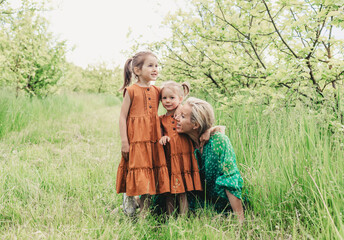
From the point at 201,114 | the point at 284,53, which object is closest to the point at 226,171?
the point at 201,114

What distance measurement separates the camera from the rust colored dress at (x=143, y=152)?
2289 mm

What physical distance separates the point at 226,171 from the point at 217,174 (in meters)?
0.16

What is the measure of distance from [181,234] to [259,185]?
79 cm

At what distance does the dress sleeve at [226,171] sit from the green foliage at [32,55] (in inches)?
231

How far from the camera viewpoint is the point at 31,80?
796 centimetres

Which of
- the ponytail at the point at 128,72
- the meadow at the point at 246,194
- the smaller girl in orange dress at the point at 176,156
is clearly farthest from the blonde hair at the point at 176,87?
the meadow at the point at 246,194

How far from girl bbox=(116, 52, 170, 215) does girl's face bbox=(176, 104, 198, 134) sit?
0.23 metres

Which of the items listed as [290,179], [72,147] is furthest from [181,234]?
[72,147]

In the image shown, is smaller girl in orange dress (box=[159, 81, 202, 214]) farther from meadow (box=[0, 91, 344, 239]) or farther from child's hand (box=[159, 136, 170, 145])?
meadow (box=[0, 91, 344, 239])

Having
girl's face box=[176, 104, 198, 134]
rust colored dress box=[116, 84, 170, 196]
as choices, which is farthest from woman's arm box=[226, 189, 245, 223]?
girl's face box=[176, 104, 198, 134]

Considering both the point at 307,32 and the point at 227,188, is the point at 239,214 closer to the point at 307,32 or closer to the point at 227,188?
the point at 227,188

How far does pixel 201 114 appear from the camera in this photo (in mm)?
2291

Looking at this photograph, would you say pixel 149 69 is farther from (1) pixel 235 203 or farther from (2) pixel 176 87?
(1) pixel 235 203

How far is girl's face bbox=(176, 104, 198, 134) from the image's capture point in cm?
231
